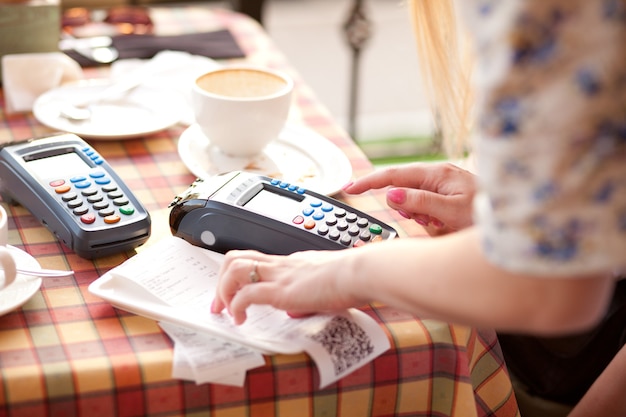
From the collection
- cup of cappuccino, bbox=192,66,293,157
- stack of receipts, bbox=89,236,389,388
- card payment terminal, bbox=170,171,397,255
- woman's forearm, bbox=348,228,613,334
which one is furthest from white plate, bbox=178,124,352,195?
woman's forearm, bbox=348,228,613,334

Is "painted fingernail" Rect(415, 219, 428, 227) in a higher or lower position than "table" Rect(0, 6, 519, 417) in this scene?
higher

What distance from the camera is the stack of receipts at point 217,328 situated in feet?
2.36

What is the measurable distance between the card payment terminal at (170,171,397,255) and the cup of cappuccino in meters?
0.17

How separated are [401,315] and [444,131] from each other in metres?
0.62

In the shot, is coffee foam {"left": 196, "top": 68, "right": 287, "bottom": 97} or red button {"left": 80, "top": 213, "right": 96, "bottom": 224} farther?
coffee foam {"left": 196, "top": 68, "right": 287, "bottom": 97}

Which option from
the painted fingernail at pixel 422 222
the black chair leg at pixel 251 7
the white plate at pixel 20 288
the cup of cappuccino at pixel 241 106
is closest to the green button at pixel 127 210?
the white plate at pixel 20 288

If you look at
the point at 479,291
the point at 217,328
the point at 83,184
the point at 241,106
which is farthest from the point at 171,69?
the point at 479,291

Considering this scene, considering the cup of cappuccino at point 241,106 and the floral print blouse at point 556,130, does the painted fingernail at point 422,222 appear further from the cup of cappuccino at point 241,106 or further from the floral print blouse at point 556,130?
the floral print blouse at point 556,130

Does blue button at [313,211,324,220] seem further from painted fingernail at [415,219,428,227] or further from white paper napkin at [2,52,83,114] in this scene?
white paper napkin at [2,52,83,114]

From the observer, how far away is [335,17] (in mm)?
3738

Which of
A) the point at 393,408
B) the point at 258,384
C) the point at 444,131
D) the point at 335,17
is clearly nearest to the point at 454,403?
the point at 393,408

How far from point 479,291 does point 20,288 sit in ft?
1.44

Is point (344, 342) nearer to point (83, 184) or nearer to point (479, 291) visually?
point (479, 291)

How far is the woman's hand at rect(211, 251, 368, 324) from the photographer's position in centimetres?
71
